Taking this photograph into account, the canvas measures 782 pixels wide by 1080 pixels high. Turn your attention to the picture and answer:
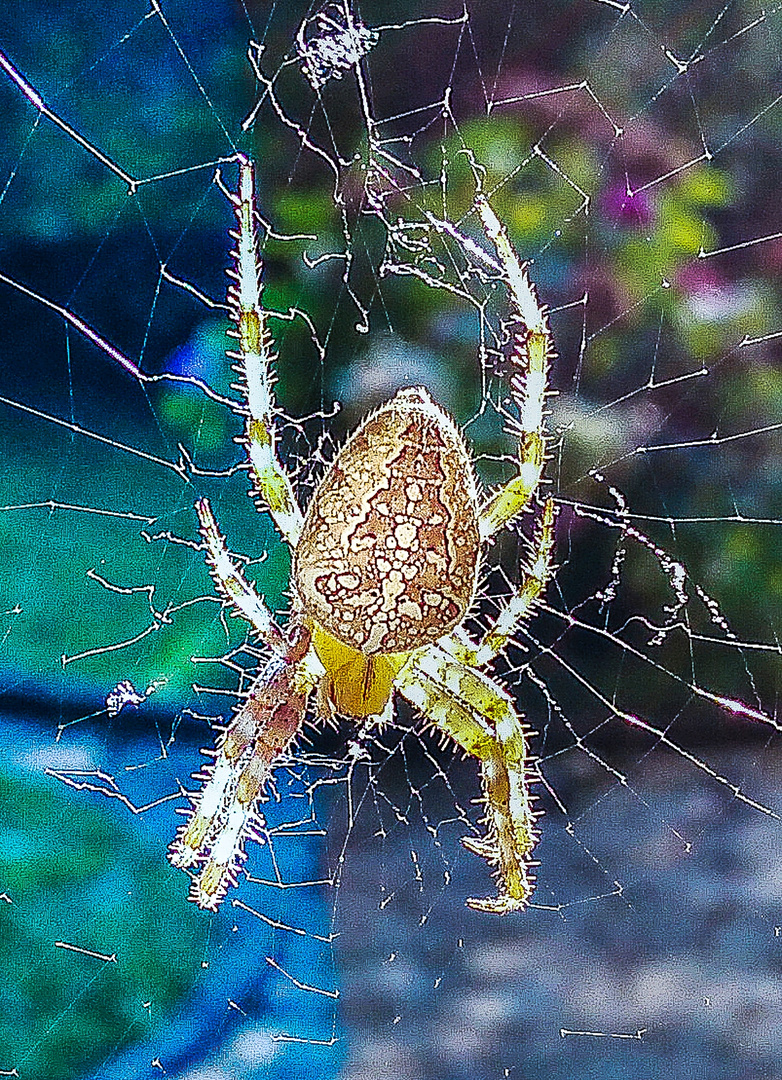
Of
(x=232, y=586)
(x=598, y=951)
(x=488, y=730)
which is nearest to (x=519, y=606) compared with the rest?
(x=488, y=730)

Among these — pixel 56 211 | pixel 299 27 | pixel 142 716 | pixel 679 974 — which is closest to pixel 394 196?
pixel 299 27

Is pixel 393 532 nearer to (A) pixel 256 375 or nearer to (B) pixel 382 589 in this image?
(B) pixel 382 589

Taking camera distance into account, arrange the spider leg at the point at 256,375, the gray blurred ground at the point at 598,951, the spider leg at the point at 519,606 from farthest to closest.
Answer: the gray blurred ground at the point at 598,951
the spider leg at the point at 519,606
the spider leg at the point at 256,375

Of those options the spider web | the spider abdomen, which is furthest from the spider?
the spider web

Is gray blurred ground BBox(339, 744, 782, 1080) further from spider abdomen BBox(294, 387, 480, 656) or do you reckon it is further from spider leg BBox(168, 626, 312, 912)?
spider abdomen BBox(294, 387, 480, 656)

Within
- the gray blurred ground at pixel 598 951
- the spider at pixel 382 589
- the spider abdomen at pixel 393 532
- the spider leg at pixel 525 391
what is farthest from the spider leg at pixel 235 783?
the gray blurred ground at pixel 598 951

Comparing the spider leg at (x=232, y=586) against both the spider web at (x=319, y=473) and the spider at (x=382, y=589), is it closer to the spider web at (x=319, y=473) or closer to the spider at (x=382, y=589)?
the spider at (x=382, y=589)
